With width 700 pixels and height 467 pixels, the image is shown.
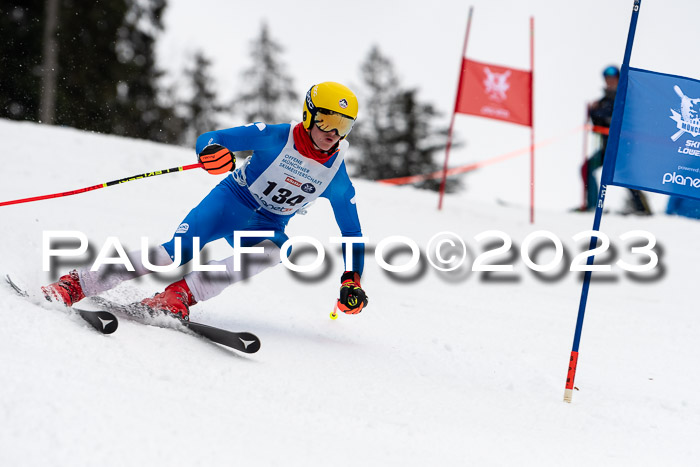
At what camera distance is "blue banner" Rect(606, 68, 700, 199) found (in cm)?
352

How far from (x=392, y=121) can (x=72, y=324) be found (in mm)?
28637

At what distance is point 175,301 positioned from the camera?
360 centimetres

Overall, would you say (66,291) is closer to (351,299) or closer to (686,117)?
(351,299)

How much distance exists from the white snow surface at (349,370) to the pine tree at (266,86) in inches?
887

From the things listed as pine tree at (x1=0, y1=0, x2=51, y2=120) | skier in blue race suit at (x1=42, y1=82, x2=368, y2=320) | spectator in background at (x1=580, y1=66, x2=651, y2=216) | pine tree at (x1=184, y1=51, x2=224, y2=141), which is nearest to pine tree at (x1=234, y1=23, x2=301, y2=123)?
pine tree at (x1=184, y1=51, x2=224, y2=141)

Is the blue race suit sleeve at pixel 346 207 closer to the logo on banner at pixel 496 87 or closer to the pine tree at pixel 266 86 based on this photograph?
the logo on banner at pixel 496 87

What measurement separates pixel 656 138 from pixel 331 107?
1.77 m

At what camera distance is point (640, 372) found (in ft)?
13.7

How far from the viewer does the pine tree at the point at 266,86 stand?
97.3 ft

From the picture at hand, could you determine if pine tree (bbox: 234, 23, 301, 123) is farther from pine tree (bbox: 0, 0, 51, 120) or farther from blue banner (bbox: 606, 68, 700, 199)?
blue banner (bbox: 606, 68, 700, 199)

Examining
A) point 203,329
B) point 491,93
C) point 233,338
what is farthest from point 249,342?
point 491,93

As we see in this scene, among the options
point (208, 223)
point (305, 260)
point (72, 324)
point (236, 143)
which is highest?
point (236, 143)

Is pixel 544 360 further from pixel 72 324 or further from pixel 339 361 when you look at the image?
pixel 72 324

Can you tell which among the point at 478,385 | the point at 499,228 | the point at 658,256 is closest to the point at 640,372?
the point at 478,385
